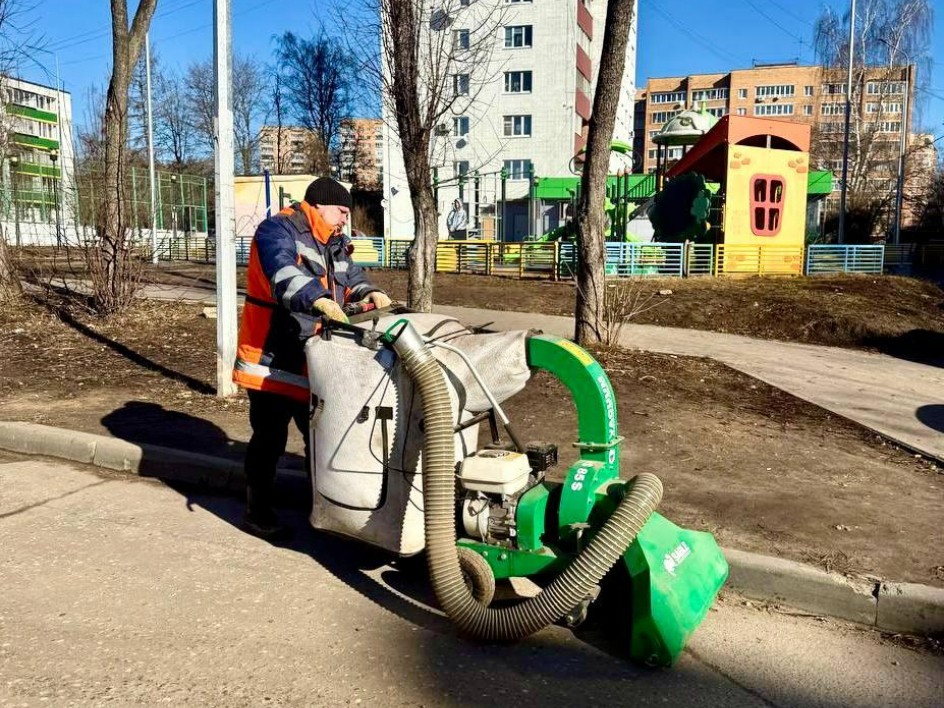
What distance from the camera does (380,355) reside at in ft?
11.2

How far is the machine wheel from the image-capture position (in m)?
3.34

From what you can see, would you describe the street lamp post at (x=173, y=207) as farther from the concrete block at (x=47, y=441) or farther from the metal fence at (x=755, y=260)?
the concrete block at (x=47, y=441)

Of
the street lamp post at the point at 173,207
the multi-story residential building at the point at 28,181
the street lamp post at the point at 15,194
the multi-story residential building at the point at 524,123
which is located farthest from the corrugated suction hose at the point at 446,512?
the multi-story residential building at the point at 524,123

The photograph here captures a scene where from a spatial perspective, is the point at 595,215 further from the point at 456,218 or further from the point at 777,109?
the point at 777,109

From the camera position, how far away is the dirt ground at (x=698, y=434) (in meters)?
4.19

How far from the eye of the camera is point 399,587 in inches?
150

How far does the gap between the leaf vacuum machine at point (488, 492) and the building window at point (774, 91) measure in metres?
106

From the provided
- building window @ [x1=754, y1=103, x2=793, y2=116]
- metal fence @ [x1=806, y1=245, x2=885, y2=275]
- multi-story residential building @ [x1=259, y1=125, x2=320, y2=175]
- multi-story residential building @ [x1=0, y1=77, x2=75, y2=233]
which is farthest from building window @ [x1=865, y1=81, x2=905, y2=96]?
building window @ [x1=754, y1=103, x2=793, y2=116]

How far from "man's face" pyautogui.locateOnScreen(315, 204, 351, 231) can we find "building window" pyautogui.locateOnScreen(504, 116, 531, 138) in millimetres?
49351

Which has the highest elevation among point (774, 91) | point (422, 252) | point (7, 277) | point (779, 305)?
point (774, 91)

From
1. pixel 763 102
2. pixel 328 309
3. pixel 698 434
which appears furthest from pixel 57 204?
pixel 763 102

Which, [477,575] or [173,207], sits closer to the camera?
[477,575]

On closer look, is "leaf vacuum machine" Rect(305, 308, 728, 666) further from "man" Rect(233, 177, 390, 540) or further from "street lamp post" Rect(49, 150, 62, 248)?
"street lamp post" Rect(49, 150, 62, 248)

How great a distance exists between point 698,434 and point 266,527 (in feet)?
10.5
